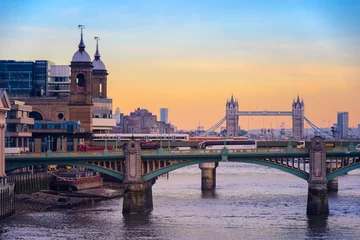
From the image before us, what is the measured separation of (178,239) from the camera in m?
102

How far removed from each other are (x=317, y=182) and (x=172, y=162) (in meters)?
19.9

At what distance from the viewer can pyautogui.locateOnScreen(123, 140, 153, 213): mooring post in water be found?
12350cm

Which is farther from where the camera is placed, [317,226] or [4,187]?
[4,187]

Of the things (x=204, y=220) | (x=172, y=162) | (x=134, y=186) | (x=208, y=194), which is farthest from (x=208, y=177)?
(x=204, y=220)

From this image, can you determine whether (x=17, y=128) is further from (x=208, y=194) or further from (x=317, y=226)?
(x=317, y=226)

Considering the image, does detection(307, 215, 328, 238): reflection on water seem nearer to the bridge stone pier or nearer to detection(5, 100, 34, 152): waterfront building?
the bridge stone pier

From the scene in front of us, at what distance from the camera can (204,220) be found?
11688 centimetres

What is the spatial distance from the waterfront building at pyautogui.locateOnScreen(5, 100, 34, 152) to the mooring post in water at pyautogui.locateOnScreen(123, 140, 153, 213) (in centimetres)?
5361

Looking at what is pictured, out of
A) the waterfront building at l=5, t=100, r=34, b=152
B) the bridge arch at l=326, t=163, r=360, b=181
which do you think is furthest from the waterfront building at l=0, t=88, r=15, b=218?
the waterfront building at l=5, t=100, r=34, b=152

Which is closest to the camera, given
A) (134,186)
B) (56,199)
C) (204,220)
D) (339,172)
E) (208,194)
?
(204,220)

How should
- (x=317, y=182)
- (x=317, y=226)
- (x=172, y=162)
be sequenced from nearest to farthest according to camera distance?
(x=317, y=226), (x=317, y=182), (x=172, y=162)

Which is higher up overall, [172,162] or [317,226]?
[172,162]

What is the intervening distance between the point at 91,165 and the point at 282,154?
26256 mm

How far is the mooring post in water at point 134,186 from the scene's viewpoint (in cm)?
12350
